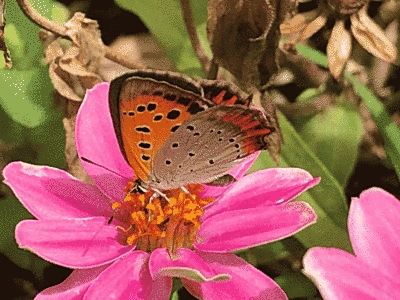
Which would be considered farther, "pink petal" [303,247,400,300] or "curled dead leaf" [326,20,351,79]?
"curled dead leaf" [326,20,351,79]

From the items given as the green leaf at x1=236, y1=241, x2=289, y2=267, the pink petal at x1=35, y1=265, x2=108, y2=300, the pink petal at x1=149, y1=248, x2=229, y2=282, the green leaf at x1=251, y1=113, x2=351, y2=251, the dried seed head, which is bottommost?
the green leaf at x1=236, y1=241, x2=289, y2=267

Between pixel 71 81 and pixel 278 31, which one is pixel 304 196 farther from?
pixel 71 81

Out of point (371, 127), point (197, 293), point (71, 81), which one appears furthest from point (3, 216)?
point (371, 127)

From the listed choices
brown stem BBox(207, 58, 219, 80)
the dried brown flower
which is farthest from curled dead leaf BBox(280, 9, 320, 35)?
brown stem BBox(207, 58, 219, 80)

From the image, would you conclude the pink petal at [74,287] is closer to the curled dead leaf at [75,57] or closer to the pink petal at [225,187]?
the pink petal at [225,187]

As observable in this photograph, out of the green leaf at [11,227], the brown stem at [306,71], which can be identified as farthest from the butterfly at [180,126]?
the brown stem at [306,71]

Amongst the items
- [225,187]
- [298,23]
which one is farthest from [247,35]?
[225,187]

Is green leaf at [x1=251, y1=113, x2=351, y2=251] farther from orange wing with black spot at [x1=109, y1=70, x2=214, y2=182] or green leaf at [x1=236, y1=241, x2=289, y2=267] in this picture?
orange wing with black spot at [x1=109, y1=70, x2=214, y2=182]
